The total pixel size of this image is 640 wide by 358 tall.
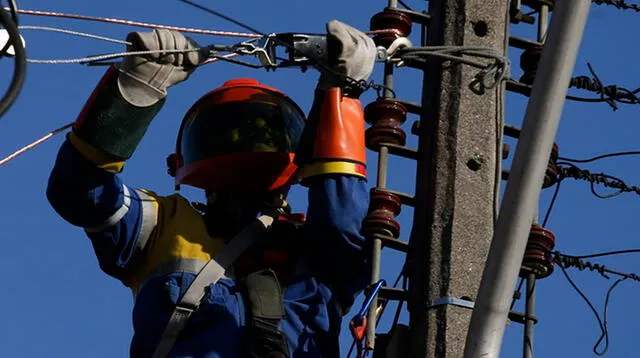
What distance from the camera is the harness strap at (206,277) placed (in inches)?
372

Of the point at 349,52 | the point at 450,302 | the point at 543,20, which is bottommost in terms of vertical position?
the point at 450,302

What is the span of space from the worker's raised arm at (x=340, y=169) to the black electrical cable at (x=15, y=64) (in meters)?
2.50

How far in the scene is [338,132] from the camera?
981cm

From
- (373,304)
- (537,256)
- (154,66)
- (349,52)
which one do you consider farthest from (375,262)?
(154,66)

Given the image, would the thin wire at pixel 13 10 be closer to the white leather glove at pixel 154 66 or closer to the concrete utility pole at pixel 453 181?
the white leather glove at pixel 154 66

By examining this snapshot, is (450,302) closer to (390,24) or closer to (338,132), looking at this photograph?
(338,132)

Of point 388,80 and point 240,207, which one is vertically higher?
point 388,80

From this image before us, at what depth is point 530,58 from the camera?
1037 centimetres

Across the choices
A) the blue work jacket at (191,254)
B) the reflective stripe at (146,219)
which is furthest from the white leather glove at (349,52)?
the reflective stripe at (146,219)

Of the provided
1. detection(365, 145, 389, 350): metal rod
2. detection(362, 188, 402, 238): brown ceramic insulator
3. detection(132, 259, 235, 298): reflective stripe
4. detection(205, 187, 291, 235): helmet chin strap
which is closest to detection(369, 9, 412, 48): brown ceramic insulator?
detection(365, 145, 389, 350): metal rod

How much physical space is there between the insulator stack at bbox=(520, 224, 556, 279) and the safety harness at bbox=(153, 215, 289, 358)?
1224mm

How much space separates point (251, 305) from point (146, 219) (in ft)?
2.20

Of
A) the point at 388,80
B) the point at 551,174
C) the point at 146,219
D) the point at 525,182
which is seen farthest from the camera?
the point at 551,174

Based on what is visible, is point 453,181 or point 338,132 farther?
point 338,132
